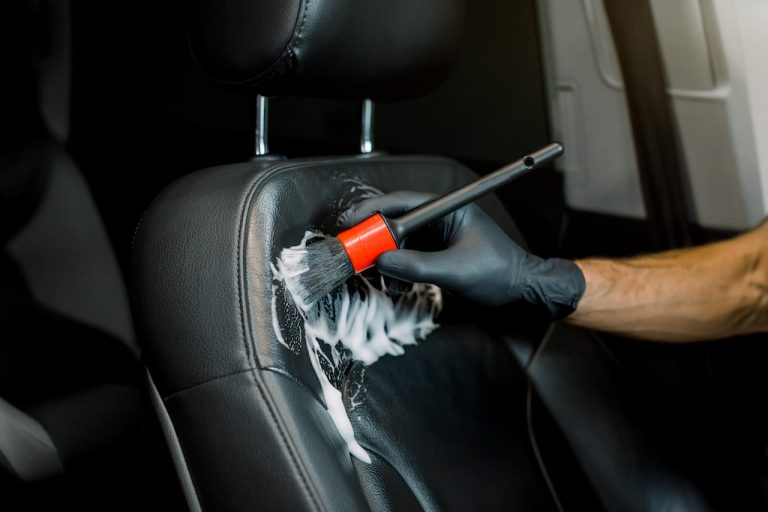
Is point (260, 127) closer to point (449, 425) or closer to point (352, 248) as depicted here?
point (352, 248)

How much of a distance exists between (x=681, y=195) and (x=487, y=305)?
0.79 metres

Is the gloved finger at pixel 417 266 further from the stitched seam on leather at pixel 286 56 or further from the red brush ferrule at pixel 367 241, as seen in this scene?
the stitched seam on leather at pixel 286 56

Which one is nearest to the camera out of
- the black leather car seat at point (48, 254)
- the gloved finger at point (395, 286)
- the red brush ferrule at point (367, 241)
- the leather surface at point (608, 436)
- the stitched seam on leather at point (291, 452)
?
the stitched seam on leather at point (291, 452)

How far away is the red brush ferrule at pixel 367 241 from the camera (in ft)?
1.90

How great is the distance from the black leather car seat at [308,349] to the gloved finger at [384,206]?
0.09ft

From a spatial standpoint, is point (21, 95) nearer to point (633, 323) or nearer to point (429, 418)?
point (429, 418)

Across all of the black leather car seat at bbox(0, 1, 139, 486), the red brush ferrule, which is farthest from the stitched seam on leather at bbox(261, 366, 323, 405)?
the black leather car seat at bbox(0, 1, 139, 486)

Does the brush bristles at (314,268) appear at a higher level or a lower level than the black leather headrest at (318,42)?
lower

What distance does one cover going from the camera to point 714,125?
1.29 meters

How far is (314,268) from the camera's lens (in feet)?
1.82

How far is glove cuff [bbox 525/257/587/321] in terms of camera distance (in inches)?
30.9

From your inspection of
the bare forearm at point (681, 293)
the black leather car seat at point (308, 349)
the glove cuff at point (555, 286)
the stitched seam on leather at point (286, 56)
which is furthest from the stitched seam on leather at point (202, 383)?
the bare forearm at point (681, 293)

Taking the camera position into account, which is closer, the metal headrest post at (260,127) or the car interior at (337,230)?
the car interior at (337,230)

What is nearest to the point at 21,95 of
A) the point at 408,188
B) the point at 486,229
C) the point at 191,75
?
the point at 191,75
